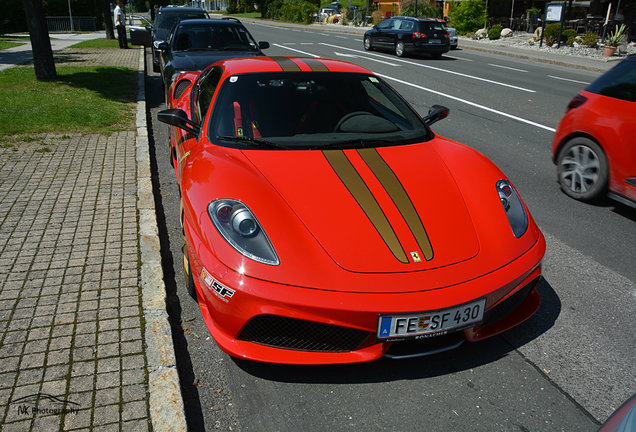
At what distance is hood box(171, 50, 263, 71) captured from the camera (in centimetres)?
916

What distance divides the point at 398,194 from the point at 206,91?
239cm

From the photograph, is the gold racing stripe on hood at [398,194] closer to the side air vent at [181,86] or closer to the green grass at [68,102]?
the side air vent at [181,86]

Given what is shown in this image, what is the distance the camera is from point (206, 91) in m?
4.74

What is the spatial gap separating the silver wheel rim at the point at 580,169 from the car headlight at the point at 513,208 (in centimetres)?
255

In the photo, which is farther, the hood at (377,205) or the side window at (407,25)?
the side window at (407,25)

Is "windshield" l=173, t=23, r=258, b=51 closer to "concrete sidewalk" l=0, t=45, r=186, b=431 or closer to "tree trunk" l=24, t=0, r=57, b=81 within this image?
"tree trunk" l=24, t=0, r=57, b=81

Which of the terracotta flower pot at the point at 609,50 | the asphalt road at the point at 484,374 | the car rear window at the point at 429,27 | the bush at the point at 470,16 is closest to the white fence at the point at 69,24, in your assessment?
the bush at the point at 470,16

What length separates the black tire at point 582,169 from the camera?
5.38m

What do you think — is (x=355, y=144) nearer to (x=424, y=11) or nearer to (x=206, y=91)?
(x=206, y=91)

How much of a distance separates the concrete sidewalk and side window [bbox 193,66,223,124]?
1.04 meters

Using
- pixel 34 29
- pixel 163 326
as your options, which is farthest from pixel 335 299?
pixel 34 29

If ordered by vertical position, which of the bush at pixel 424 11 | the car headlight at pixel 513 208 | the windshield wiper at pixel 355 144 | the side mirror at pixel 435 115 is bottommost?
the car headlight at pixel 513 208

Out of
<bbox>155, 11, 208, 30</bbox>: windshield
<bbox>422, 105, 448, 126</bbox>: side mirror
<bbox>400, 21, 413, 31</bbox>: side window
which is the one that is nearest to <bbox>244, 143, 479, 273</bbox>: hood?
<bbox>422, 105, 448, 126</bbox>: side mirror

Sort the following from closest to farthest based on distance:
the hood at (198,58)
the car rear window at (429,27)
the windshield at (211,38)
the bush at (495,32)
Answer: the hood at (198,58) → the windshield at (211,38) → the car rear window at (429,27) → the bush at (495,32)
